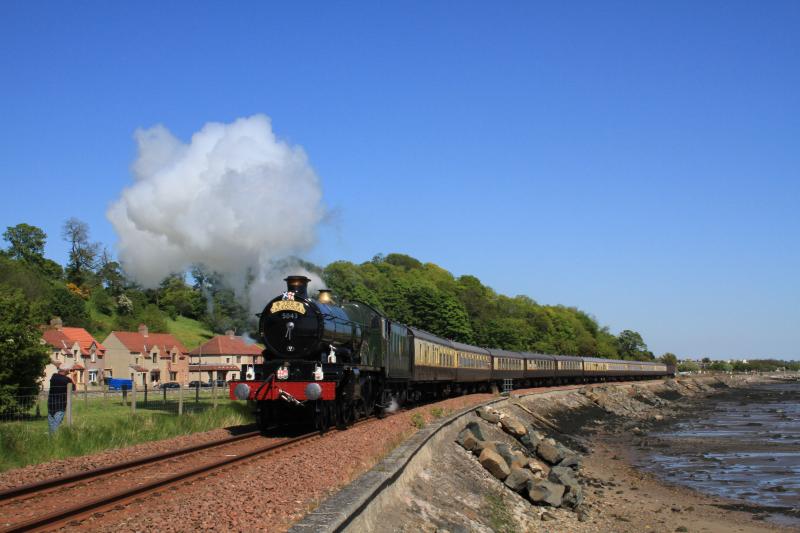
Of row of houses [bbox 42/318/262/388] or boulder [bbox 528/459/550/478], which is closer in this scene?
boulder [bbox 528/459/550/478]

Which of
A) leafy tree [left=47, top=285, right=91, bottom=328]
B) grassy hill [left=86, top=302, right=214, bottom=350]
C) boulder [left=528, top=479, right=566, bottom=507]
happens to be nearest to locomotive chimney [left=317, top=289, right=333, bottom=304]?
boulder [left=528, top=479, right=566, bottom=507]

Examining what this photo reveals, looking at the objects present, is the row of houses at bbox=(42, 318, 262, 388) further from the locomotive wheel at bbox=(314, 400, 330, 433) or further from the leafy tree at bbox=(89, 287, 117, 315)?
the locomotive wheel at bbox=(314, 400, 330, 433)

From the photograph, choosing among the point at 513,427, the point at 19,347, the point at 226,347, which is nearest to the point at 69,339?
the point at 226,347

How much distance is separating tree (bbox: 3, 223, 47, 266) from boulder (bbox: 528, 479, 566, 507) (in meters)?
129

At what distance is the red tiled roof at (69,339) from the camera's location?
8375 cm

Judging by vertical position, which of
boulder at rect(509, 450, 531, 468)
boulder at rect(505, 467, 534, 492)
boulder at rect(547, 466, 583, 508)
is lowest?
boulder at rect(547, 466, 583, 508)

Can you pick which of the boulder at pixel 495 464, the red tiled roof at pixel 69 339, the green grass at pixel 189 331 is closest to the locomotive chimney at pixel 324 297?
the boulder at pixel 495 464

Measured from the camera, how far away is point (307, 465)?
45.6ft

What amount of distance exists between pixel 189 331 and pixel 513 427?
10994cm

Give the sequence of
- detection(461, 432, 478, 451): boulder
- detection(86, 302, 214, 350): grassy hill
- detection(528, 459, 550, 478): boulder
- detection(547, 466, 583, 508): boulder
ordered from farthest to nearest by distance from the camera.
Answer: detection(86, 302, 214, 350): grassy hill → detection(528, 459, 550, 478): boulder → detection(461, 432, 478, 451): boulder → detection(547, 466, 583, 508): boulder

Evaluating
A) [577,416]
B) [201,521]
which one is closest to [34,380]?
[201,521]

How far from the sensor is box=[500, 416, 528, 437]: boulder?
30984 mm

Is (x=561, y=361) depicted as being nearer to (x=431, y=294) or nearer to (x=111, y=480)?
(x=431, y=294)

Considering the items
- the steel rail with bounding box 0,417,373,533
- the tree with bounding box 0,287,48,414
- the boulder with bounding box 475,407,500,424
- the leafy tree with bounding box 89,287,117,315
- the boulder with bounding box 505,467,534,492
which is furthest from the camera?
the leafy tree with bounding box 89,287,117,315
